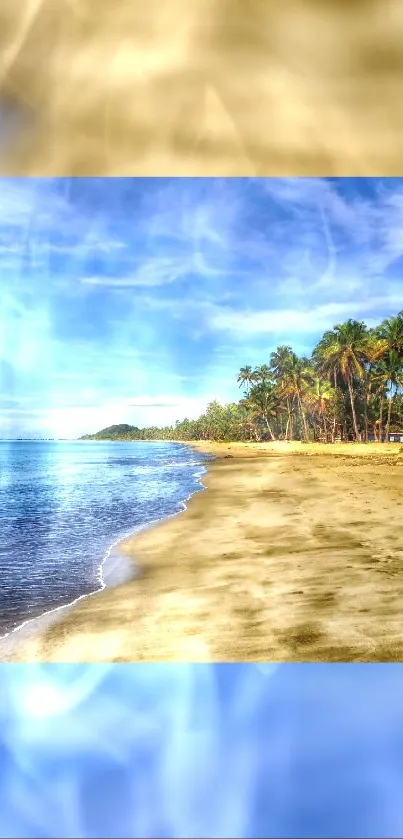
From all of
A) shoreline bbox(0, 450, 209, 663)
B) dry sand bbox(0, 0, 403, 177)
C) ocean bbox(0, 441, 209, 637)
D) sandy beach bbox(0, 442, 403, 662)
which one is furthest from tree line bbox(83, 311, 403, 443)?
dry sand bbox(0, 0, 403, 177)

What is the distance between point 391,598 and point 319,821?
1899 millimetres

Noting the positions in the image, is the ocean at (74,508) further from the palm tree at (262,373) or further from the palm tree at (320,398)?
the palm tree at (320,398)

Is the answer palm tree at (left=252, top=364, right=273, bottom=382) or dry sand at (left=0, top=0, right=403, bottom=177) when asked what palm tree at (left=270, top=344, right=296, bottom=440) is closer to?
palm tree at (left=252, top=364, right=273, bottom=382)

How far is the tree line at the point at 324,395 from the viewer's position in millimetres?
3371

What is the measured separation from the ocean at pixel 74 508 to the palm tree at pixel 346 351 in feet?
2.52

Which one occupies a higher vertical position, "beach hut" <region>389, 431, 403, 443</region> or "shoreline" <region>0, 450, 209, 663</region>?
"beach hut" <region>389, 431, 403, 443</region>

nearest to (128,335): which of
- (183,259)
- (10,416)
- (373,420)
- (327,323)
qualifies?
(183,259)

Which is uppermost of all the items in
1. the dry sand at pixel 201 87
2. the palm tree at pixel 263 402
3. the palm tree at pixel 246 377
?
the dry sand at pixel 201 87

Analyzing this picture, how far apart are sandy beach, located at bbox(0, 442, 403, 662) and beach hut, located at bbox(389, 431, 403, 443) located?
0.14ft

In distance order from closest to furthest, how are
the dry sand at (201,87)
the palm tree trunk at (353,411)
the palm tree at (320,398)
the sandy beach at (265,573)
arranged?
1. the dry sand at (201,87)
2. the sandy beach at (265,573)
3. the palm tree trunk at (353,411)
4. the palm tree at (320,398)

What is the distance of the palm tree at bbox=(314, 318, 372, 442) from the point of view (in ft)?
11.0

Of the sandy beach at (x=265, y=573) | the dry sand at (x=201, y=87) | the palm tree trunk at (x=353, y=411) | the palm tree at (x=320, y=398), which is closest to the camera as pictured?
the dry sand at (x=201, y=87)

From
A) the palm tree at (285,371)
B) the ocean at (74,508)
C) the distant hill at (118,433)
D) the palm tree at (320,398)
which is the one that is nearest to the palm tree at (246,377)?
the palm tree at (285,371)

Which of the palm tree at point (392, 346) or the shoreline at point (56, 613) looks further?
the palm tree at point (392, 346)
